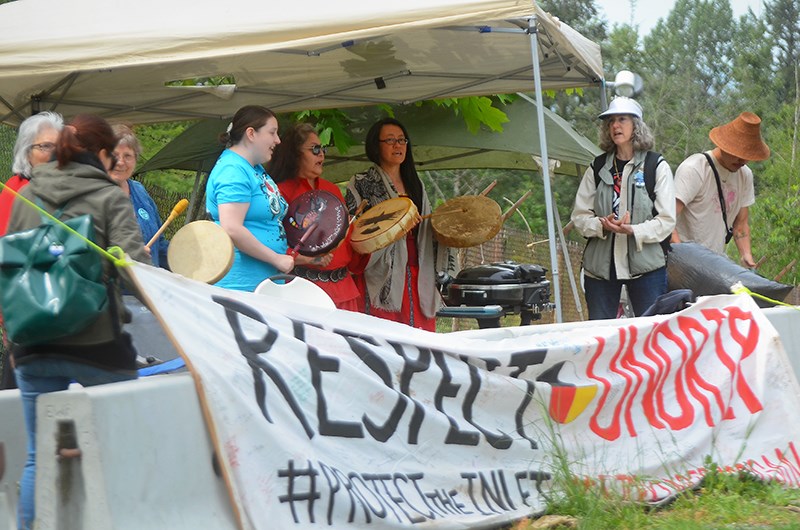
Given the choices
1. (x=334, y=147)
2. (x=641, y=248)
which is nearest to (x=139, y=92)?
(x=334, y=147)

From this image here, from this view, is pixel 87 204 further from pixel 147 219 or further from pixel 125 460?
pixel 147 219

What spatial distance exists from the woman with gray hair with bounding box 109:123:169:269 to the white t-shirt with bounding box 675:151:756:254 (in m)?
3.88

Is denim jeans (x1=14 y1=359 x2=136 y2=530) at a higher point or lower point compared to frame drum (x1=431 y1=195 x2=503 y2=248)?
lower

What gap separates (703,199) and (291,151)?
3.17m

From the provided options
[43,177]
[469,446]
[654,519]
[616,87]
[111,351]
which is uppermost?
[616,87]

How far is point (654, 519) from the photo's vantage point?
15.1 feet

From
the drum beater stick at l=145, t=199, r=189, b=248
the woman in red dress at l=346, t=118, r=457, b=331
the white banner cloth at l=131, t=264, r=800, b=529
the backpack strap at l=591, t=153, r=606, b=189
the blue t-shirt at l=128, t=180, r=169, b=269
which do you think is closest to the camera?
the white banner cloth at l=131, t=264, r=800, b=529

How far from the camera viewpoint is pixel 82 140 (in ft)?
14.0

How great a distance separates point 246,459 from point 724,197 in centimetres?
571

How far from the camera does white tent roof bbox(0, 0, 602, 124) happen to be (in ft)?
20.7

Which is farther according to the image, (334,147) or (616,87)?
(334,147)

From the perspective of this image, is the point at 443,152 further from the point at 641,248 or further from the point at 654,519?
the point at 654,519

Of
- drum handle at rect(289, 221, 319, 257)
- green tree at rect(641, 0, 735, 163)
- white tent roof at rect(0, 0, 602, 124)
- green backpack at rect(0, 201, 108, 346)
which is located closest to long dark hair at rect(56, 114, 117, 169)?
green backpack at rect(0, 201, 108, 346)

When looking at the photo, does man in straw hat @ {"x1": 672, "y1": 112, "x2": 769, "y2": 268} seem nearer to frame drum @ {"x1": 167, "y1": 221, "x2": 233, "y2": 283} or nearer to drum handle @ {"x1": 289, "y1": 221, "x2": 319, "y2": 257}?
drum handle @ {"x1": 289, "y1": 221, "x2": 319, "y2": 257}
